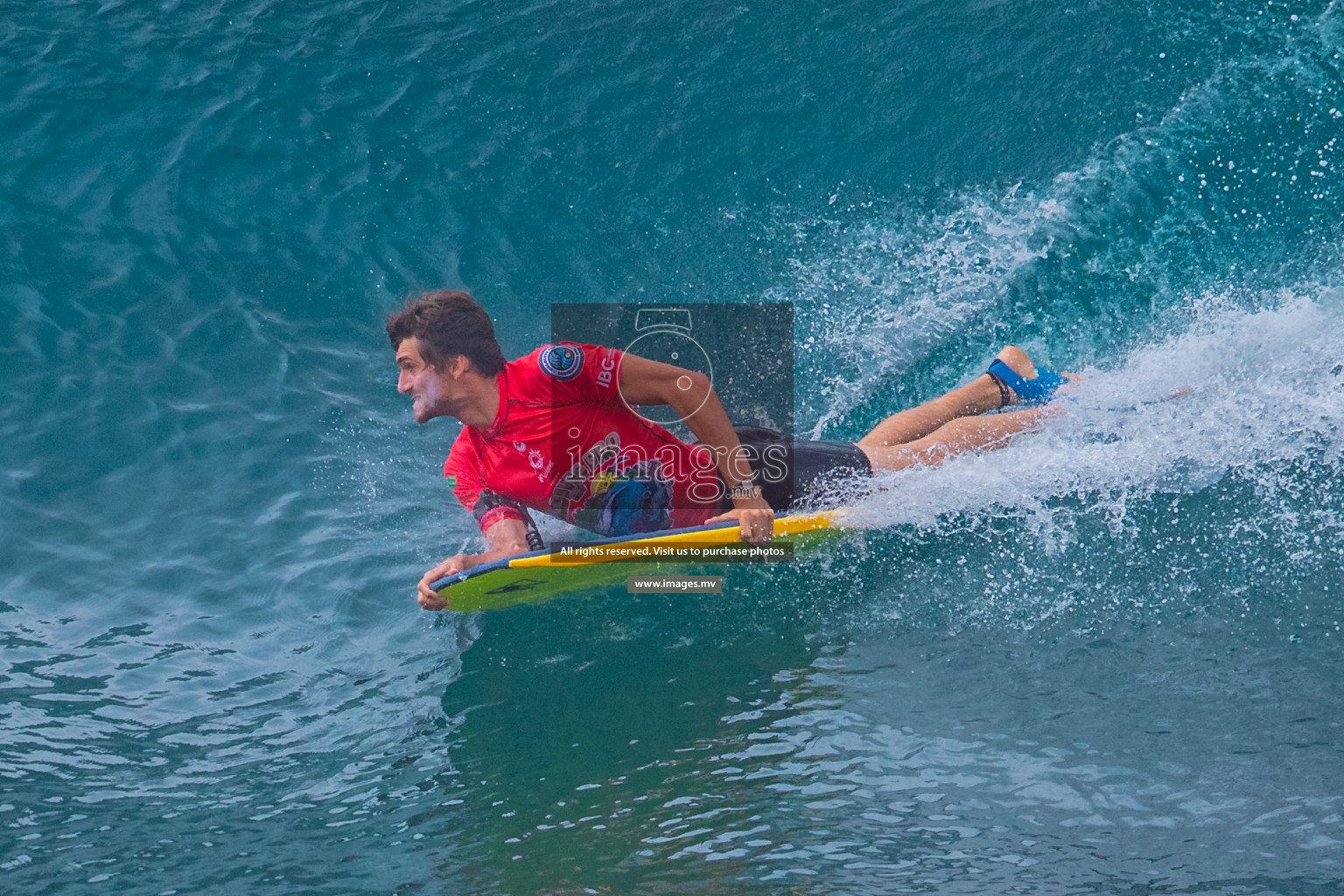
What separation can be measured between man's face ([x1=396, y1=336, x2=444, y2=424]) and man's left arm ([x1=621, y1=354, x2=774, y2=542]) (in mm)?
664

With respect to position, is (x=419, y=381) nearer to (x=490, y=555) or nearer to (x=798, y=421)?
(x=490, y=555)

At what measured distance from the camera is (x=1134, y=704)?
3840 millimetres

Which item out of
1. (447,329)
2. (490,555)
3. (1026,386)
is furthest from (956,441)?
(447,329)

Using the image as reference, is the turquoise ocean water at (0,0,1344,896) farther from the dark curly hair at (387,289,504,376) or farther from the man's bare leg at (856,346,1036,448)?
the dark curly hair at (387,289,504,376)

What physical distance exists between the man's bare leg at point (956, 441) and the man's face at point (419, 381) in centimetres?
184

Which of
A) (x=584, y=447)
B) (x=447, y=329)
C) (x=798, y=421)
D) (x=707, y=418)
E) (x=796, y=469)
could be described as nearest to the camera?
(x=447, y=329)

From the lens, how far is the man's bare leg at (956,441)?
4746 millimetres

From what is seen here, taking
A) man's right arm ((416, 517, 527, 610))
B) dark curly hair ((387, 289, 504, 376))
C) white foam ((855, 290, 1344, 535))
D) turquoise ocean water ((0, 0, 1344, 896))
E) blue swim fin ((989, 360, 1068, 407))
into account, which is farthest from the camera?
blue swim fin ((989, 360, 1068, 407))

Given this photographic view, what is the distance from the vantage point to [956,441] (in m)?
4.84

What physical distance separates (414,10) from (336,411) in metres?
3.84

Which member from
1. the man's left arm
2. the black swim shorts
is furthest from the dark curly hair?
the black swim shorts

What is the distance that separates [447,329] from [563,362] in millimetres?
422

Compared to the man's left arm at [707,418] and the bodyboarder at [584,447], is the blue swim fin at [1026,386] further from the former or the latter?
the man's left arm at [707,418]

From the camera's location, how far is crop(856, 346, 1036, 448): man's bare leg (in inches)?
194
